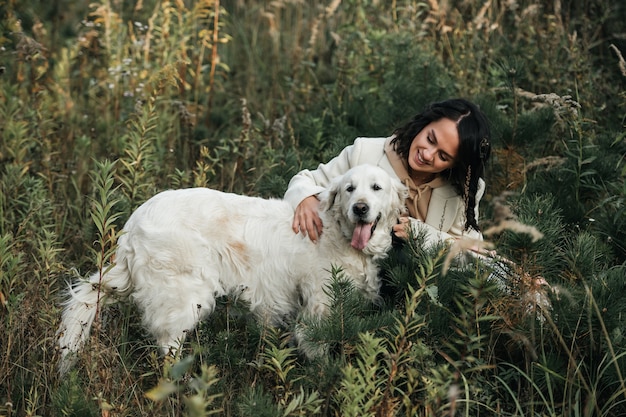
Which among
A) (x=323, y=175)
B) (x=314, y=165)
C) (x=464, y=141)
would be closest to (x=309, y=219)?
(x=323, y=175)

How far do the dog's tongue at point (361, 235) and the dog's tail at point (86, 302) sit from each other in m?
1.15

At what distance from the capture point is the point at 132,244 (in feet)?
11.1

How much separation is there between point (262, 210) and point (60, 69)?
311 cm

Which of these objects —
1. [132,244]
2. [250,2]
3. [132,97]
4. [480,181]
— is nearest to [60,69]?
[132,97]

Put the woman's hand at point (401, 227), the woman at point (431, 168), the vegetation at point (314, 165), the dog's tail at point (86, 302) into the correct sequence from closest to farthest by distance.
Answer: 1. the vegetation at point (314, 165)
2. the dog's tail at point (86, 302)
3. the woman's hand at point (401, 227)
4. the woman at point (431, 168)

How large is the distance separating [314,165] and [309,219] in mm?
1290

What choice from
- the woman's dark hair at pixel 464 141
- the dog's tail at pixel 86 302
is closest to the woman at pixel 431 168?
the woman's dark hair at pixel 464 141

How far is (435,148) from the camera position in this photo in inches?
147

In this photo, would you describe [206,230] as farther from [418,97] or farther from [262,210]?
[418,97]

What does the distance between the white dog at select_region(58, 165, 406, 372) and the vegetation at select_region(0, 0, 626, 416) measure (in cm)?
14

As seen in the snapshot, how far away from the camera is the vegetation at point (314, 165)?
8.75ft

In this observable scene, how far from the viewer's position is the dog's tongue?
343 centimetres

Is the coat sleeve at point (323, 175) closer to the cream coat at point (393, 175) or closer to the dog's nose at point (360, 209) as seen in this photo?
the cream coat at point (393, 175)

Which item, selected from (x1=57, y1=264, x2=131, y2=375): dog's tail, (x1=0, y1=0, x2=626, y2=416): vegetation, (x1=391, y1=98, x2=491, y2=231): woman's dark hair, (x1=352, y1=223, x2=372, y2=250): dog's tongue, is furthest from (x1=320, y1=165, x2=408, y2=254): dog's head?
(x1=57, y1=264, x2=131, y2=375): dog's tail
